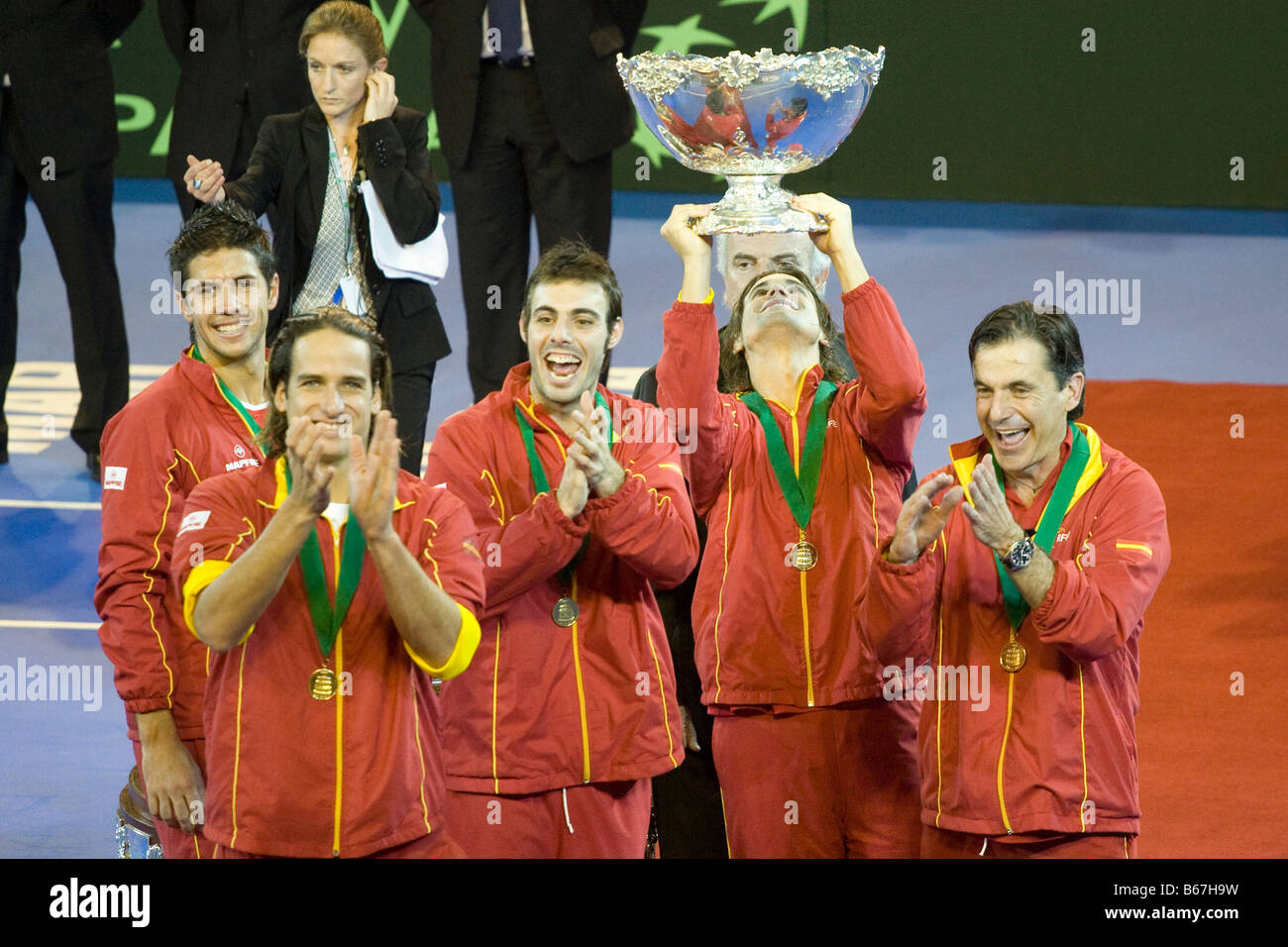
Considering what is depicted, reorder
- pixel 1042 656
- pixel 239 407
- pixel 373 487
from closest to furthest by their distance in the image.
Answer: pixel 373 487
pixel 1042 656
pixel 239 407

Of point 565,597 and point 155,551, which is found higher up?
point 155,551

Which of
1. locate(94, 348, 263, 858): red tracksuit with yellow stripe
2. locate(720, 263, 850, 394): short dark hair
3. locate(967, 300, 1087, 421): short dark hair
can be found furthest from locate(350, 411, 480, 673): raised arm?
locate(720, 263, 850, 394): short dark hair

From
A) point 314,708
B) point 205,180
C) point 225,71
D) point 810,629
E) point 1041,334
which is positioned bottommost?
point 314,708

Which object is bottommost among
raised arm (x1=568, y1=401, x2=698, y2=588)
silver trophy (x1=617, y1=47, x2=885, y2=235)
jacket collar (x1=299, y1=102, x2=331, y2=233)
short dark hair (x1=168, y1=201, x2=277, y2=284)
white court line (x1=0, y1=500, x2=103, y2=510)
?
raised arm (x1=568, y1=401, x2=698, y2=588)

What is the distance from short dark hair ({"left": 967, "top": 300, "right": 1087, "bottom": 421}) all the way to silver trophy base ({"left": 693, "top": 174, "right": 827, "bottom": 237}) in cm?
52

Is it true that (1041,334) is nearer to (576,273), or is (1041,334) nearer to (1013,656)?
(1013,656)

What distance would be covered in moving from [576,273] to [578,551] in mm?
704

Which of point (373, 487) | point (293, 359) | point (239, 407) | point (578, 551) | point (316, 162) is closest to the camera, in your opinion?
point (373, 487)

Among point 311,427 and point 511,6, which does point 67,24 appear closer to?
point 511,6

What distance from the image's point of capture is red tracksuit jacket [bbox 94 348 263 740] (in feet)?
13.2

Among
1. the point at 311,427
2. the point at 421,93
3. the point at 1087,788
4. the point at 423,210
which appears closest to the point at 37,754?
the point at 423,210

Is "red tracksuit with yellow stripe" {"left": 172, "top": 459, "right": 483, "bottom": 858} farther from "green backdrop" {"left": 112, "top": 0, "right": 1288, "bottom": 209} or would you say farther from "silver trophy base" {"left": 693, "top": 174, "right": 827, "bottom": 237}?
"green backdrop" {"left": 112, "top": 0, "right": 1288, "bottom": 209}

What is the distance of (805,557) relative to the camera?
4.41 meters

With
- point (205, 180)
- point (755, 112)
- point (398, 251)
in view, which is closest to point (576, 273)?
point (755, 112)
